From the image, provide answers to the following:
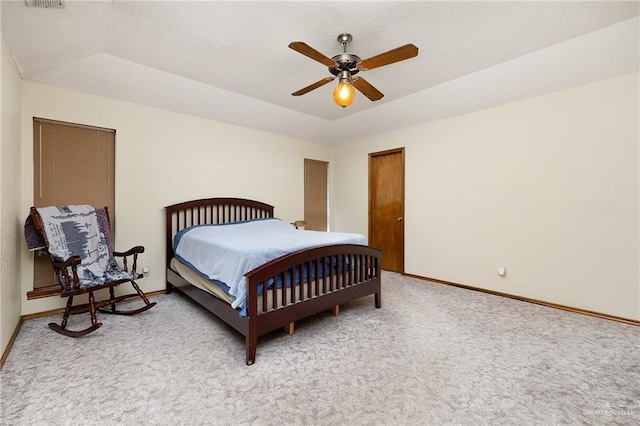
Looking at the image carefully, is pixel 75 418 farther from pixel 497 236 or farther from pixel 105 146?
pixel 497 236

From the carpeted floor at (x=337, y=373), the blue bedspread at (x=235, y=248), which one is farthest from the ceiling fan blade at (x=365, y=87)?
the carpeted floor at (x=337, y=373)

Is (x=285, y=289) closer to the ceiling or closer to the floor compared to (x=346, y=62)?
closer to the floor

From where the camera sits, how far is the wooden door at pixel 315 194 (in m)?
5.48

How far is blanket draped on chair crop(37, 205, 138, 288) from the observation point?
256cm

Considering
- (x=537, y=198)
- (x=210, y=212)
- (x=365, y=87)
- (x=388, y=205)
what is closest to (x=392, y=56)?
(x=365, y=87)

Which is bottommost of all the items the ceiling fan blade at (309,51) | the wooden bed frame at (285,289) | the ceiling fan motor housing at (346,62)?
the wooden bed frame at (285,289)

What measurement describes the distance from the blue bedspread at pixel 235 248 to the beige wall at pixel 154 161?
1.85ft

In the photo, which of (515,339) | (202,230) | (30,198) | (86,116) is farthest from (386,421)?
(86,116)

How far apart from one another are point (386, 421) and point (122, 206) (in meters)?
3.60

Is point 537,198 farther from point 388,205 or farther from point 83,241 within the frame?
point 83,241

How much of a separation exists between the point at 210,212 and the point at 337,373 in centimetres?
305

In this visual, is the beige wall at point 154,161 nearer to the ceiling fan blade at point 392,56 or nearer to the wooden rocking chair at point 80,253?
the wooden rocking chair at point 80,253

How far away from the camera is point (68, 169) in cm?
307

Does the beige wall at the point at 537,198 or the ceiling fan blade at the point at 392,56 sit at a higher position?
the ceiling fan blade at the point at 392,56
